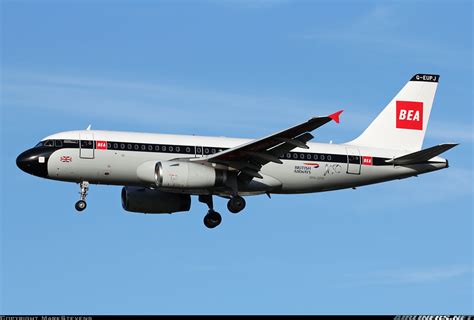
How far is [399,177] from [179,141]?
1153 centimetres

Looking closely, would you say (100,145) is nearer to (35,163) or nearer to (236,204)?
(35,163)

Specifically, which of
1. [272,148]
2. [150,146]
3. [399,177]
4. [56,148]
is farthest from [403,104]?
[56,148]

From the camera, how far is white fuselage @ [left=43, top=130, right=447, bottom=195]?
49.3 m

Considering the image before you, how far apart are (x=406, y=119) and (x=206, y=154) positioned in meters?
12.2

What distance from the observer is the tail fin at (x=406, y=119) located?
5538cm

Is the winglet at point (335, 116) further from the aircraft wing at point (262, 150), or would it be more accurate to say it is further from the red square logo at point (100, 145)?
the red square logo at point (100, 145)

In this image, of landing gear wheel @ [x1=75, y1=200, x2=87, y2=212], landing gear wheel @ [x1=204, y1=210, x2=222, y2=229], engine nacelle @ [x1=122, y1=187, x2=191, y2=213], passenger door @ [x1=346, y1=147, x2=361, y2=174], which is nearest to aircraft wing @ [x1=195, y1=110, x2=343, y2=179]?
landing gear wheel @ [x1=204, y1=210, x2=222, y2=229]

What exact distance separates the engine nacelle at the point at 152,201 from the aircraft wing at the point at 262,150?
4.73 metres

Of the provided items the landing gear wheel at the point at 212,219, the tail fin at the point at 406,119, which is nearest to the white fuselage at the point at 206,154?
the tail fin at the point at 406,119

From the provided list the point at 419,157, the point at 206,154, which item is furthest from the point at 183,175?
the point at 419,157

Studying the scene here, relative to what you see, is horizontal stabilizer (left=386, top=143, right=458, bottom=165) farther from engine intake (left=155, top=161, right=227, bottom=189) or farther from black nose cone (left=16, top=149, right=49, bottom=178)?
black nose cone (left=16, top=149, right=49, bottom=178)

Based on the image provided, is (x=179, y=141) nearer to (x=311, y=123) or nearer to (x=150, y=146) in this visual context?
(x=150, y=146)

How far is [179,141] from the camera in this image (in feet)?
167

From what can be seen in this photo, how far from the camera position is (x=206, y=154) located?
50938mm
